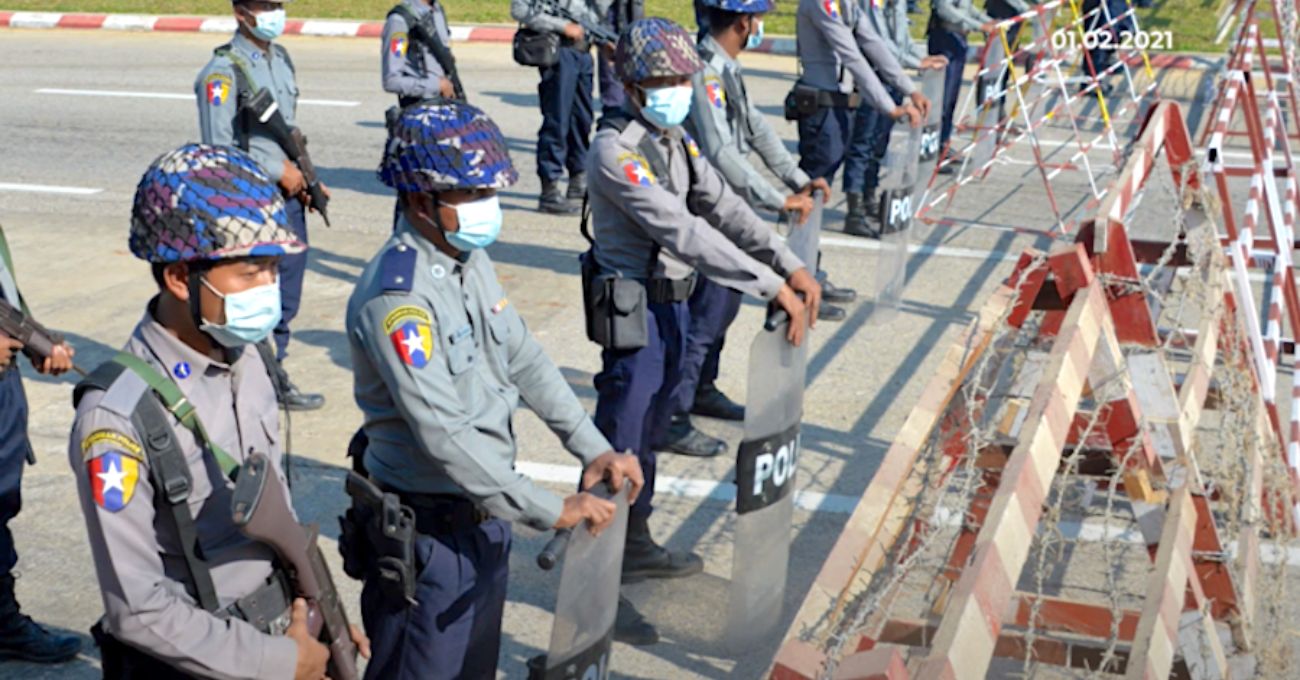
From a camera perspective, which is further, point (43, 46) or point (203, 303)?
point (43, 46)

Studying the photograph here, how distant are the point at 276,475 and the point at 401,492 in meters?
0.85

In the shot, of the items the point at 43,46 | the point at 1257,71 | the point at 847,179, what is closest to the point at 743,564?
the point at 847,179

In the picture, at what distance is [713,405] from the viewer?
7.20 m

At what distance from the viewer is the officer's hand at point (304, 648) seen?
3.11 m

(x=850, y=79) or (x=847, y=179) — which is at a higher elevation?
(x=850, y=79)

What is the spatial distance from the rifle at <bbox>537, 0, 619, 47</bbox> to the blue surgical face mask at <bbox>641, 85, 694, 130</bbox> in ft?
16.2

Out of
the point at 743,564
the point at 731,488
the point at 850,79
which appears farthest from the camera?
the point at 850,79

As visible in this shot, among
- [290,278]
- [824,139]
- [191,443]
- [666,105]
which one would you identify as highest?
[666,105]

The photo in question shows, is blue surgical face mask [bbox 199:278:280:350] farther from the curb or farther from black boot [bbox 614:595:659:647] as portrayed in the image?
the curb

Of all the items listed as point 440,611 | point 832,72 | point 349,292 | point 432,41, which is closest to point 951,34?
point 832,72

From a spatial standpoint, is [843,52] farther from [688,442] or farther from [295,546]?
[295,546]

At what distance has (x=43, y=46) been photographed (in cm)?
1762

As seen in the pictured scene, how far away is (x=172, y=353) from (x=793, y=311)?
235 centimetres

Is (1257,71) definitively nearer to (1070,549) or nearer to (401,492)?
(1070,549)
